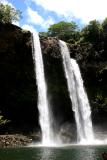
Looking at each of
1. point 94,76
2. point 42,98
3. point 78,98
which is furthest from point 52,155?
point 94,76

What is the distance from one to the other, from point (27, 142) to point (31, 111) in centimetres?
656

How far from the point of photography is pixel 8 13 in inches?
2436

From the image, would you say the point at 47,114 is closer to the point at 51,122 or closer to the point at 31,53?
the point at 51,122

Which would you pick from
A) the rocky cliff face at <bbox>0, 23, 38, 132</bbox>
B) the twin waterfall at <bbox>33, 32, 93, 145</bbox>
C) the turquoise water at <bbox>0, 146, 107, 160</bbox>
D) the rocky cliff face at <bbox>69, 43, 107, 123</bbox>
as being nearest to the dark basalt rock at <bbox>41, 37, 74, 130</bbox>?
the twin waterfall at <bbox>33, 32, 93, 145</bbox>

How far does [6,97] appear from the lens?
49.7 m

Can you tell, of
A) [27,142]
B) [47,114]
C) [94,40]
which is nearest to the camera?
[27,142]

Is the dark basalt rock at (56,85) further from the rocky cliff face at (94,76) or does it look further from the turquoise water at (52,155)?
the turquoise water at (52,155)

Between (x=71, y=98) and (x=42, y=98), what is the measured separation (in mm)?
4032

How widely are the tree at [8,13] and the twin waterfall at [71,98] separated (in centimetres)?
1100

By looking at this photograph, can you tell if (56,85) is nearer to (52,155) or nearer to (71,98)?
(71,98)

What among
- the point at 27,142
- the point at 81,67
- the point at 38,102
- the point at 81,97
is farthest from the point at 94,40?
the point at 27,142

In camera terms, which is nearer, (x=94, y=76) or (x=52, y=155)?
(x=52, y=155)

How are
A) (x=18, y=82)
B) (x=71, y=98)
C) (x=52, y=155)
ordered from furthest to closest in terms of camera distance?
(x=71, y=98) → (x=18, y=82) → (x=52, y=155)

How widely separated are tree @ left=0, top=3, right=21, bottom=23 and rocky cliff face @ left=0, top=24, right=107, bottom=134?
10.5m
